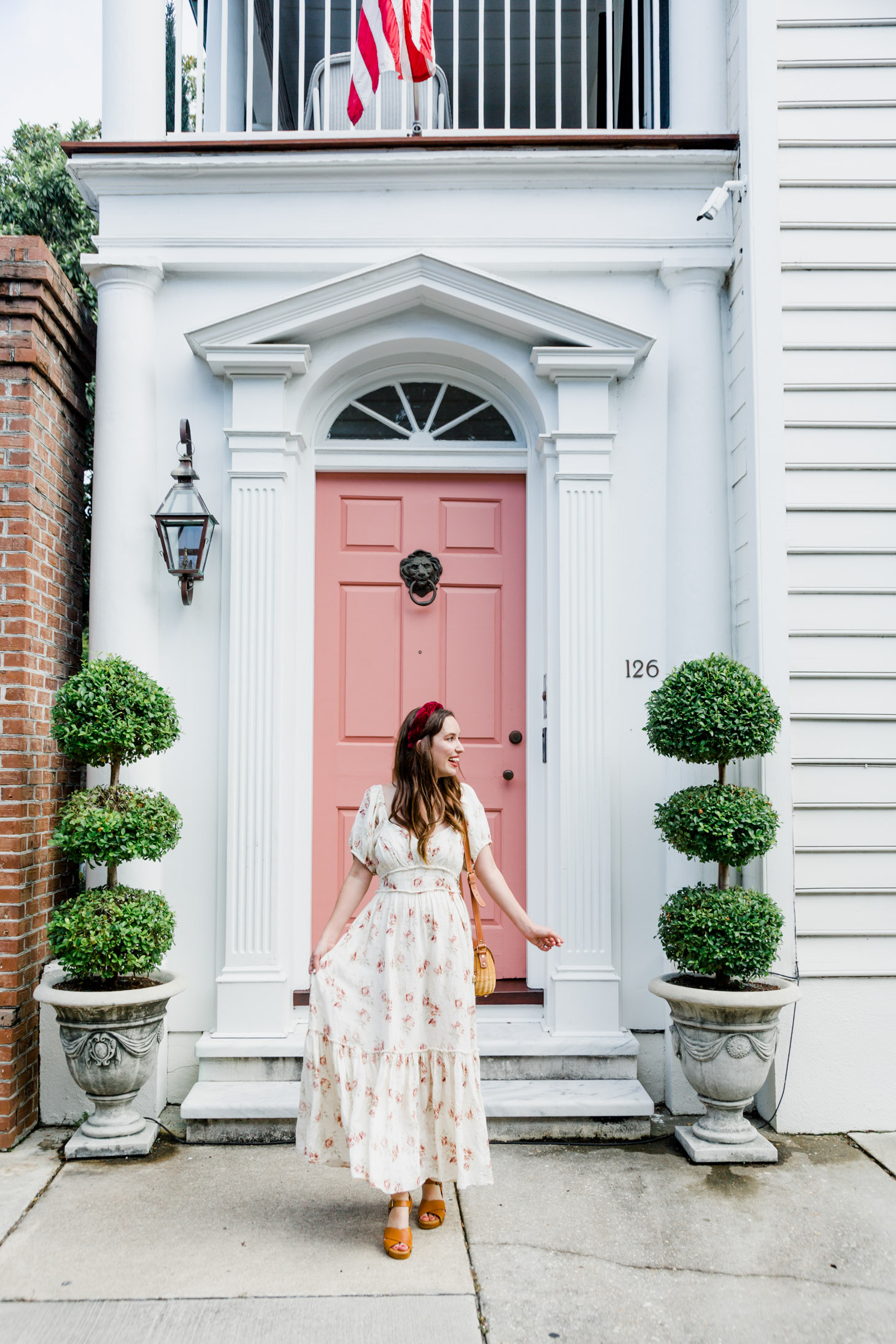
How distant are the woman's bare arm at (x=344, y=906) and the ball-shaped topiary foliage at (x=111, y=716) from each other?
1.10 m

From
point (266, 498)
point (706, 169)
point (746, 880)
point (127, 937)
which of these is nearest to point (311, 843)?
point (127, 937)

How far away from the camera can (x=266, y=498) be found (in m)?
4.50

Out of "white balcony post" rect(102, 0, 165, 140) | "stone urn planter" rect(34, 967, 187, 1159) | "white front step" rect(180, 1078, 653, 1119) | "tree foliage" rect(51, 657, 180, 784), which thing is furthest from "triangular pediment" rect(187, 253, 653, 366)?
"white front step" rect(180, 1078, 653, 1119)

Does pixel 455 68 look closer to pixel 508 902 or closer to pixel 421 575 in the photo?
pixel 421 575

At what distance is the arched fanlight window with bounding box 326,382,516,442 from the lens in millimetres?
4926

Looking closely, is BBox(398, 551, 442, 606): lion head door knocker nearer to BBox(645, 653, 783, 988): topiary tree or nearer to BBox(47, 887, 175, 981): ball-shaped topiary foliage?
BBox(645, 653, 783, 988): topiary tree

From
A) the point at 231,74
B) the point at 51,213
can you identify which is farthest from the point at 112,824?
the point at 51,213

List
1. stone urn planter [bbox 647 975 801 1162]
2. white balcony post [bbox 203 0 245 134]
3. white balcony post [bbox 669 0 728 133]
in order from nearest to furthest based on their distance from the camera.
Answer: stone urn planter [bbox 647 975 801 1162], white balcony post [bbox 669 0 728 133], white balcony post [bbox 203 0 245 134]

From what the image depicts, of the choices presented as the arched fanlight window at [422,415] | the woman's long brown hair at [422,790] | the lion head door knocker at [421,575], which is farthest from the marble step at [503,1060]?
the arched fanlight window at [422,415]

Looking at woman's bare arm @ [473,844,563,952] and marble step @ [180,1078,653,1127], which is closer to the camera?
woman's bare arm @ [473,844,563,952]

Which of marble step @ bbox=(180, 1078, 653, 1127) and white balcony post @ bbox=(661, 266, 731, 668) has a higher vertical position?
white balcony post @ bbox=(661, 266, 731, 668)

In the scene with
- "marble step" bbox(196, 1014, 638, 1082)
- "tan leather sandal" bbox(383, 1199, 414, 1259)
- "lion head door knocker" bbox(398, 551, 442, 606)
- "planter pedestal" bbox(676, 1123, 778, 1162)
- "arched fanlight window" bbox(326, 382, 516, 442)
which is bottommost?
"planter pedestal" bbox(676, 1123, 778, 1162)

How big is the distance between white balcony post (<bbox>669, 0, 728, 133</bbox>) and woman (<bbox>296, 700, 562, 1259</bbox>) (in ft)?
10.5

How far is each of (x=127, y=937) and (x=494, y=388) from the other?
9.48 feet
